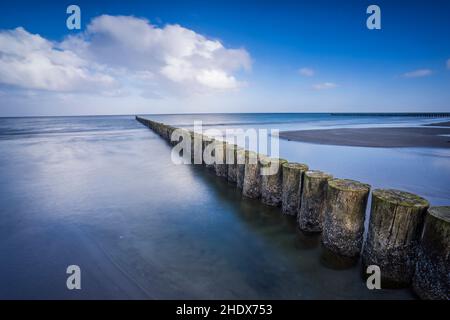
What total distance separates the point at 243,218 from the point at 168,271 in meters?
2.20

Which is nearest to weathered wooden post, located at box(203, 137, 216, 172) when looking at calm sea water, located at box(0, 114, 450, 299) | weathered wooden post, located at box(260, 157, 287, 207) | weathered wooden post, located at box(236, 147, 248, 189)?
calm sea water, located at box(0, 114, 450, 299)

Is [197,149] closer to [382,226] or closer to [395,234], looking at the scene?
[382,226]

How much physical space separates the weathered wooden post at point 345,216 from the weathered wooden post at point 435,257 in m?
0.80

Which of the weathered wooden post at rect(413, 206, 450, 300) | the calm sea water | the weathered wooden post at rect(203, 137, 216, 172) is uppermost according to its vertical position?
the weathered wooden post at rect(203, 137, 216, 172)

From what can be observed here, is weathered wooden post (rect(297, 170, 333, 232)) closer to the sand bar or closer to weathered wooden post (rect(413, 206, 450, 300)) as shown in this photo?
weathered wooden post (rect(413, 206, 450, 300))

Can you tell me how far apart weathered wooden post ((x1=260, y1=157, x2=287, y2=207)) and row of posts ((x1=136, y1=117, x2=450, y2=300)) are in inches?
9.9

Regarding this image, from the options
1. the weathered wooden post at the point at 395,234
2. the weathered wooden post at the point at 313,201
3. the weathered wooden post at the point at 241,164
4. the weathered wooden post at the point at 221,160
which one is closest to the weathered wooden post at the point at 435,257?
the weathered wooden post at the point at 395,234

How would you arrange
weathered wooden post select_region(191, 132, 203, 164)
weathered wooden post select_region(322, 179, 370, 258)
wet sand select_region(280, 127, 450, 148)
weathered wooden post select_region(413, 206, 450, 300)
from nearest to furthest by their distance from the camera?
weathered wooden post select_region(413, 206, 450, 300) < weathered wooden post select_region(322, 179, 370, 258) < weathered wooden post select_region(191, 132, 203, 164) < wet sand select_region(280, 127, 450, 148)

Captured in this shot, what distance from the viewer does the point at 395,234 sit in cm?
296

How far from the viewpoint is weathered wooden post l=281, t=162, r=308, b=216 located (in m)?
4.66

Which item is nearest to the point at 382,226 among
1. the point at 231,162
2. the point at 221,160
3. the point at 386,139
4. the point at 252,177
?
the point at 252,177

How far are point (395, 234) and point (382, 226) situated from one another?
6.3 inches

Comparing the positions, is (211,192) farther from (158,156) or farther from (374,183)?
(158,156)

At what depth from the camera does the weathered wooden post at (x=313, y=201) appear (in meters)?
4.13
